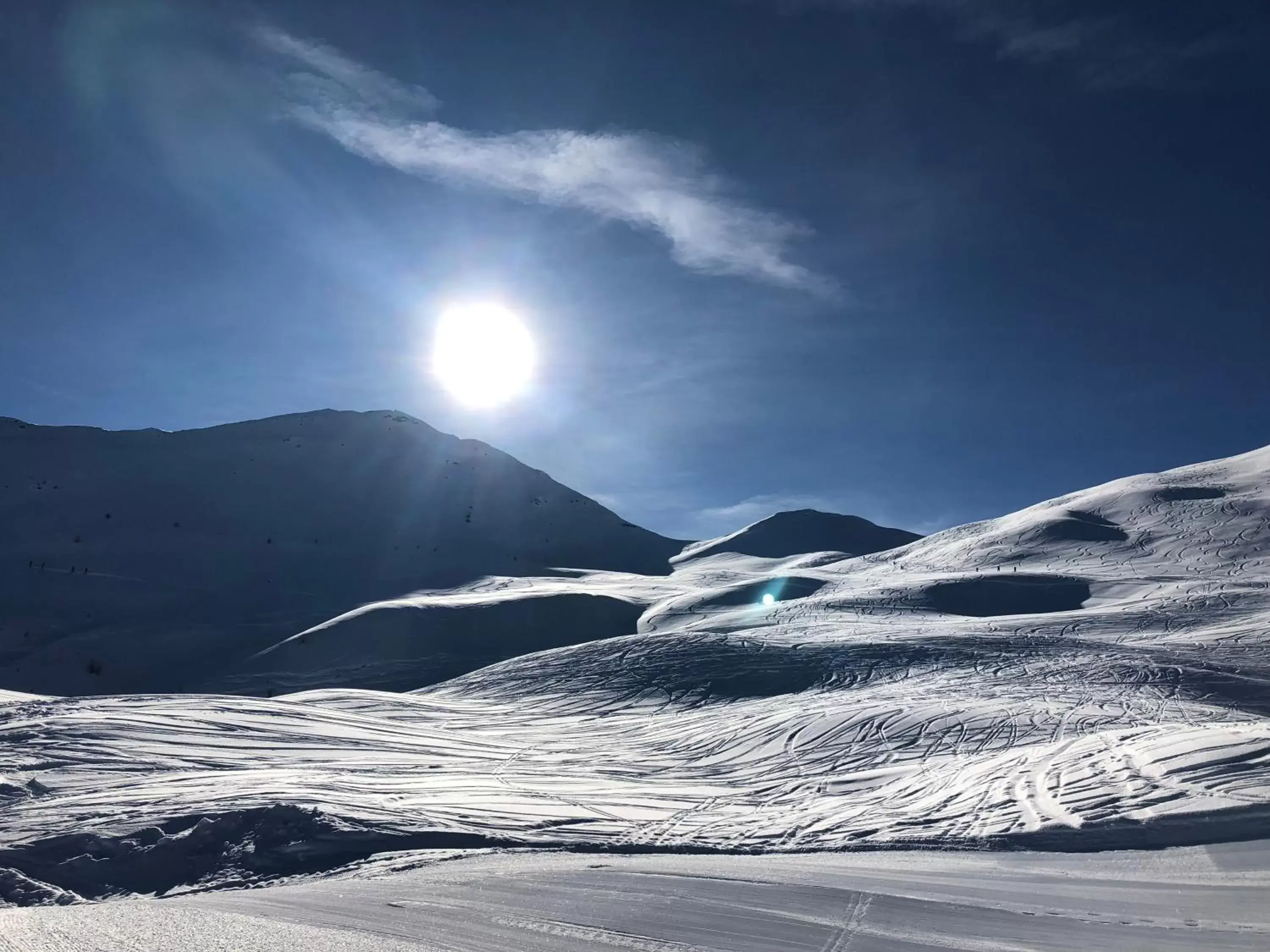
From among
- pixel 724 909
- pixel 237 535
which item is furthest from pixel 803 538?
pixel 724 909

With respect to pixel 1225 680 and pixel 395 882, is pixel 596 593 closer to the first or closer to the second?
pixel 1225 680

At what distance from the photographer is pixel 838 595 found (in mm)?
35625

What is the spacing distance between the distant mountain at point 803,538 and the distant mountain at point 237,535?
452 centimetres

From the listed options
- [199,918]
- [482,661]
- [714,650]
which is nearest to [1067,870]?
[199,918]

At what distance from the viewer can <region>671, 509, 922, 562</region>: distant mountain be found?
229 feet

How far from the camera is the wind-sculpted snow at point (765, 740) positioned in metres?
8.98

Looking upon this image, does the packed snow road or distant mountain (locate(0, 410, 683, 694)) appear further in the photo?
distant mountain (locate(0, 410, 683, 694))

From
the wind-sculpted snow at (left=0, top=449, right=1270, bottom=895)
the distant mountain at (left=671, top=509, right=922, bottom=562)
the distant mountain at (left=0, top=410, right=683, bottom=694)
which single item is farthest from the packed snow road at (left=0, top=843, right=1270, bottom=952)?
the distant mountain at (left=671, top=509, right=922, bottom=562)

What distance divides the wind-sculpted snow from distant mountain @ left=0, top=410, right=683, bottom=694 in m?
9.03

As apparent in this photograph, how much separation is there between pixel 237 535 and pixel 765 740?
4827 cm

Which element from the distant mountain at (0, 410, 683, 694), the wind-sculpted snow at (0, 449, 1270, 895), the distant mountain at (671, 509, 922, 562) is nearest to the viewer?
the wind-sculpted snow at (0, 449, 1270, 895)

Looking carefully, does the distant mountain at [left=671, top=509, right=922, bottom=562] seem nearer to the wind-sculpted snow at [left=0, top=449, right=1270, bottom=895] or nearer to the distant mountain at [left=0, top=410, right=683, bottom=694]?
the distant mountain at [left=0, top=410, right=683, bottom=694]

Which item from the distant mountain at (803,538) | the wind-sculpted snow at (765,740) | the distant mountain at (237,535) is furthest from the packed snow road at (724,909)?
the distant mountain at (803,538)

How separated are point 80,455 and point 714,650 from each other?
197ft
